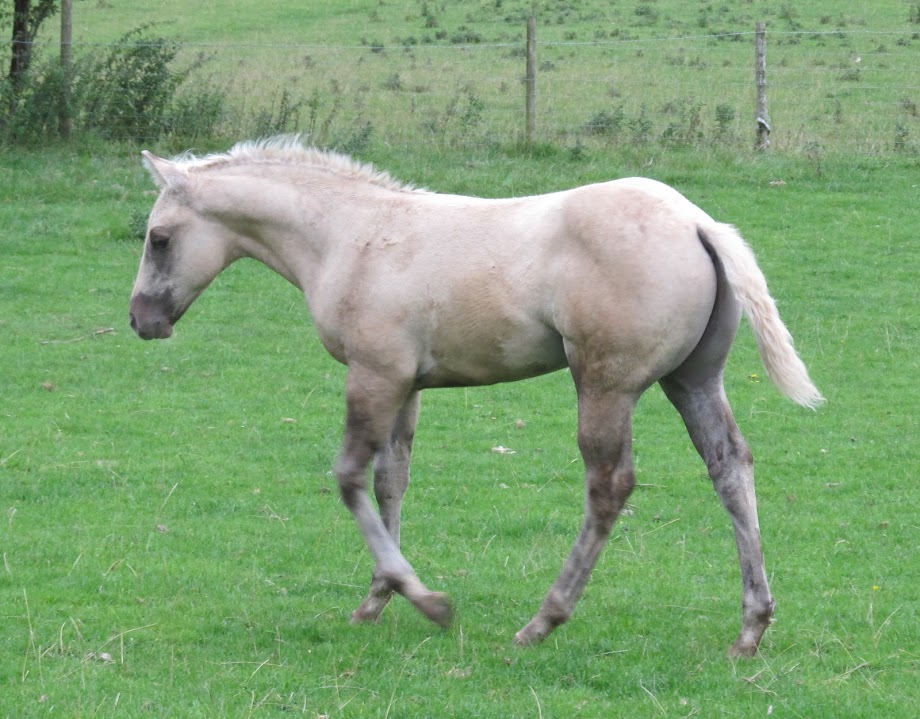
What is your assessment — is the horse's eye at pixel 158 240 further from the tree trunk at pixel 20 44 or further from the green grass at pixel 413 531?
the tree trunk at pixel 20 44

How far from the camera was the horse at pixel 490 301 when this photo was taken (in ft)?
16.5

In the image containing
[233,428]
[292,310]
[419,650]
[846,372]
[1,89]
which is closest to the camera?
[419,650]

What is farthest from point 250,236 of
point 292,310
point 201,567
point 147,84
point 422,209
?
point 147,84

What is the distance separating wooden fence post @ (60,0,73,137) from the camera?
16.4 meters

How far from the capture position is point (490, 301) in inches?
208

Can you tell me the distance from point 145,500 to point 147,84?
34.8 ft

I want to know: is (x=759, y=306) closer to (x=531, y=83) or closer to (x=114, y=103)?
(x=531, y=83)

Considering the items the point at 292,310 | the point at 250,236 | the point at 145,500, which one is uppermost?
the point at 250,236

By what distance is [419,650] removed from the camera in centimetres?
534

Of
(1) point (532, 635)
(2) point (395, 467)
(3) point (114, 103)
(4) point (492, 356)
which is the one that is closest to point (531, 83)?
(3) point (114, 103)

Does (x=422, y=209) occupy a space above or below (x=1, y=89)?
above

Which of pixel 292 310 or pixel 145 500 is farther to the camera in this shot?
pixel 292 310

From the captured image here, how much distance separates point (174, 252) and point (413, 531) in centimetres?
210

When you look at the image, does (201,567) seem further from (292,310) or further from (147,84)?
(147,84)
